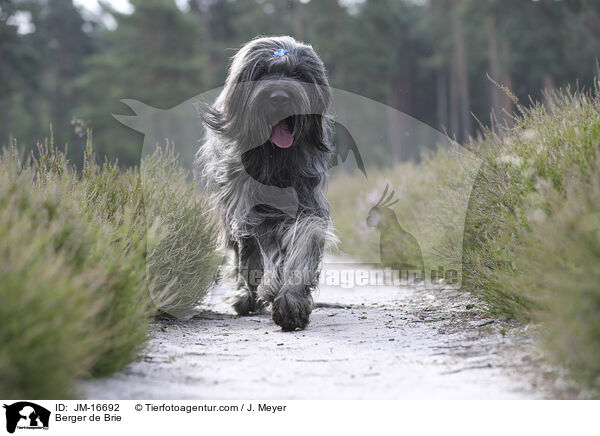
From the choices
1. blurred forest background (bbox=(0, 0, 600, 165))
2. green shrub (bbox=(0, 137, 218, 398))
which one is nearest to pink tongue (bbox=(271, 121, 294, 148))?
green shrub (bbox=(0, 137, 218, 398))

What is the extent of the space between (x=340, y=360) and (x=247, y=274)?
1922 millimetres

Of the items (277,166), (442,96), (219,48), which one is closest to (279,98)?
(277,166)

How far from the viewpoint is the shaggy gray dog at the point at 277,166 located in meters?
4.52

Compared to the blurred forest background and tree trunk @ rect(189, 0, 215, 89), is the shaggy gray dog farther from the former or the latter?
tree trunk @ rect(189, 0, 215, 89)

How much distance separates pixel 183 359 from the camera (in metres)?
3.39

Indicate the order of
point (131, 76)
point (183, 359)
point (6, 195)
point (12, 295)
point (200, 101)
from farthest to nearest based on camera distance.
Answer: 1. point (131, 76)
2. point (200, 101)
3. point (183, 359)
4. point (6, 195)
5. point (12, 295)

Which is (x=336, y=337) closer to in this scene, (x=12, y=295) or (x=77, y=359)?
(x=77, y=359)

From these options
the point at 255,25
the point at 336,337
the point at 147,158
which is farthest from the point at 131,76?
the point at 336,337

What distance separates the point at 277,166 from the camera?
4742 mm

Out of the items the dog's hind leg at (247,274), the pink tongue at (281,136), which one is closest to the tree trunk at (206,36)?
the dog's hind leg at (247,274)

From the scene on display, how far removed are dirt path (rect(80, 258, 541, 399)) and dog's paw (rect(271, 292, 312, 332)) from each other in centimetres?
8

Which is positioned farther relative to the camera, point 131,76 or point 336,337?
point 131,76

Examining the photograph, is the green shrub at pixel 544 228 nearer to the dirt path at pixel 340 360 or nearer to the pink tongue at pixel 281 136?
the dirt path at pixel 340 360

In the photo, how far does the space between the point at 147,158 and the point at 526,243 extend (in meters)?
3.37
